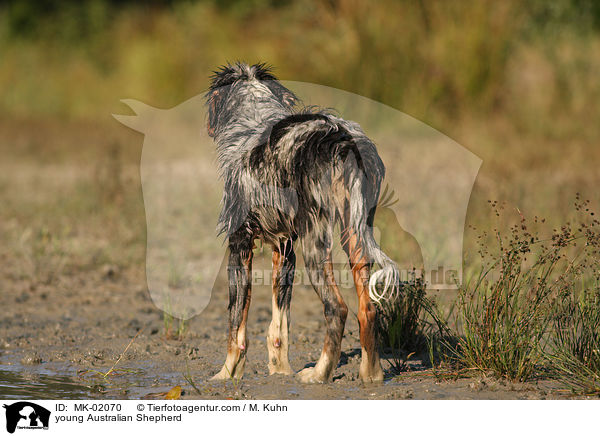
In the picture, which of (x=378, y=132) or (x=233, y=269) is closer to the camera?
(x=233, y=269)

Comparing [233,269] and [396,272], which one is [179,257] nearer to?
[233,269]

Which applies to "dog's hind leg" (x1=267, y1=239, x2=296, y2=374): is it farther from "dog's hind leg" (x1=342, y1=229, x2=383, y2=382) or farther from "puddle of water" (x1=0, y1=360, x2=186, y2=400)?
"puddle of water" (x1=0, y1=360, x2=186, y2=400)

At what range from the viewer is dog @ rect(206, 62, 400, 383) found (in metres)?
4.56

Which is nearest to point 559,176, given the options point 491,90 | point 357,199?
point 491,90

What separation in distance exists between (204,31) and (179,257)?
803 centimetres

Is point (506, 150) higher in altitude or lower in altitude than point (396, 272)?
higher

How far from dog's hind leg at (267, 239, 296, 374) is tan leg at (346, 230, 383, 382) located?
1.55 feet

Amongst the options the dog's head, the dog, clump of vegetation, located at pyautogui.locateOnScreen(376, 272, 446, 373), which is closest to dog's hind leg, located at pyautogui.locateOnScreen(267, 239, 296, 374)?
the dog

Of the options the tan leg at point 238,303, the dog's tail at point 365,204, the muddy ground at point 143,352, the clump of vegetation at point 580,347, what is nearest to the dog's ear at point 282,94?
the dog's tail at point 365,204

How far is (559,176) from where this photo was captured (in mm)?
9992
